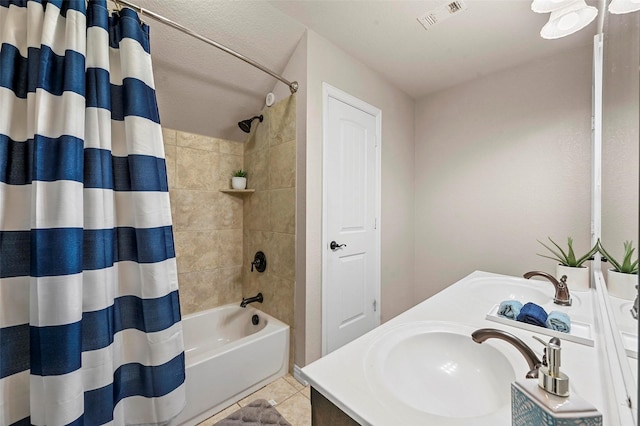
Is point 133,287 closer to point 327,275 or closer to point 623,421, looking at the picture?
point 327,275

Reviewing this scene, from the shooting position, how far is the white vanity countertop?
1.69ft

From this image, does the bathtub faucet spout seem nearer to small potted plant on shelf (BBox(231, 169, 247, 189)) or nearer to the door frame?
the door frame

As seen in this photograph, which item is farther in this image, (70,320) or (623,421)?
(70,320)

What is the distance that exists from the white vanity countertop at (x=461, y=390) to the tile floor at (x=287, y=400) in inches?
39.9

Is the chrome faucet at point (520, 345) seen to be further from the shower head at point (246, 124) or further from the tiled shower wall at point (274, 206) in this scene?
the shower head at point (246, 124)

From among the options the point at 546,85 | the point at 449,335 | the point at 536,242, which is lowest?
the point at 449,335

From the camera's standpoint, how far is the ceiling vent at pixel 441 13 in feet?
4.76

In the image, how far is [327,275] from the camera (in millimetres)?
1779

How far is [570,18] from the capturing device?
1.21m

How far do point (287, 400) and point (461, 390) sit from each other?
1237 mm

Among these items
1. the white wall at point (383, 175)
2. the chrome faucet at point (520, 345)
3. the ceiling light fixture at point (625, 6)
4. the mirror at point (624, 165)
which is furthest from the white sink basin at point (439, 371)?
the white wall at point (383, 175)

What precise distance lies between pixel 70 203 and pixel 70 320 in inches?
15.8

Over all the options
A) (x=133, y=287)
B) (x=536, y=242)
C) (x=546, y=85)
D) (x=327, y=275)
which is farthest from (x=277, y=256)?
(x=546, y=85)

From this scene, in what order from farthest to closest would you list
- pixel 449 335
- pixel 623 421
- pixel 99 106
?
pixel 99 106 → pixel 449 335 → pixel 623 421
